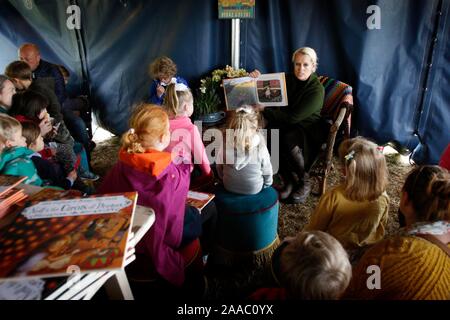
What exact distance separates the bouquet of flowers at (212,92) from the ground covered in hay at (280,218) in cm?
127

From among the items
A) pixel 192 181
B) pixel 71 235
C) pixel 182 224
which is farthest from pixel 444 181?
pixel 192 181

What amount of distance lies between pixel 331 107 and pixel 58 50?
3.40 meters

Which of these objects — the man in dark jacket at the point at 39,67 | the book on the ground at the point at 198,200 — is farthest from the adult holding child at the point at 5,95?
the book on the ground at the point at 198,200

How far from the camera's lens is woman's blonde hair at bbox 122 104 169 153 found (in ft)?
4.85

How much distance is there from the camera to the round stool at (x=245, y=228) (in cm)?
205

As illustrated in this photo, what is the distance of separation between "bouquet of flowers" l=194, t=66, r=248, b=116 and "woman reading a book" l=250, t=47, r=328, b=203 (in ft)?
2.29

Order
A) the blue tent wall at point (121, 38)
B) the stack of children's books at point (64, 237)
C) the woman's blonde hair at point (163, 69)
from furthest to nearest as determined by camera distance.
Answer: the blue tent wall at point (121, 38) < the woman's blonde hair at point (163, 69) < the stack of children's books at point (64, 237)

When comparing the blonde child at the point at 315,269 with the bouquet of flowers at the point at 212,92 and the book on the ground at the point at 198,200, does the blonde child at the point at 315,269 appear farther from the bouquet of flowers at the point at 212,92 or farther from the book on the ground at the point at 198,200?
the bouquet of flowers at the point at 212,92

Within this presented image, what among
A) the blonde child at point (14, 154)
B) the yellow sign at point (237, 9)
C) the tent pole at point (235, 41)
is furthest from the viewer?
the tent pole at point (235, 41)

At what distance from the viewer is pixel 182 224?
5.11 ft

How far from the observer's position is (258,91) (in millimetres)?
3182

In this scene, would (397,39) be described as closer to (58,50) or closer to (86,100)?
(86,100)

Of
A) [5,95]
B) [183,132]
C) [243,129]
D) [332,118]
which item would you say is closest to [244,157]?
[243,129]

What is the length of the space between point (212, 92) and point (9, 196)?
274cm
